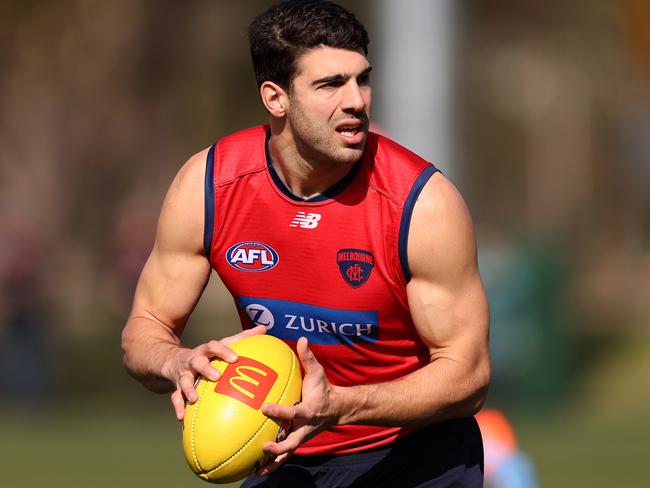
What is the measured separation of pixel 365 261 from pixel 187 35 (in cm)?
2430

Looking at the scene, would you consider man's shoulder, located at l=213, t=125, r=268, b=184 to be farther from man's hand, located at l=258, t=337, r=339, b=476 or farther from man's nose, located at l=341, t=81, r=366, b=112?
man's hand, located at l=258, t=337, r=339, b=476

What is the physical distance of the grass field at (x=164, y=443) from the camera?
40.0ft

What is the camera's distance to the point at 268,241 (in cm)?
605

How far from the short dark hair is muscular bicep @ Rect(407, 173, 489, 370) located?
0.75 m

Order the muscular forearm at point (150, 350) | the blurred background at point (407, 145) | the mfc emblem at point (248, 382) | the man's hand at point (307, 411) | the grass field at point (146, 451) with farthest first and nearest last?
1. the blurred background at point (407, 145)
2. the grass field at point (146, 451)
3. the muscular forearm at point (150, 350)
4. the mfc emblem at point (248, 382)
5. the man's hand at point (307, 411)

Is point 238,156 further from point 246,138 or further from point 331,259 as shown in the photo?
point 331,259

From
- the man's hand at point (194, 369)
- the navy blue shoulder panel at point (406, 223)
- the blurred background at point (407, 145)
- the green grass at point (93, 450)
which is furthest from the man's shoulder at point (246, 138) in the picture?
the blurred background at point (407, 145)

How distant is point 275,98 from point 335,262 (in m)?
0.81

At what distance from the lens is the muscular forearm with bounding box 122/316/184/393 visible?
229 inches

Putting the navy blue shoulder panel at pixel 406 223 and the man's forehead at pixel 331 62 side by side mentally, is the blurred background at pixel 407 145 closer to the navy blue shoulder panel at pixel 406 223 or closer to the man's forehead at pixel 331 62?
the navy blue shoulder panel at pixel 406 223

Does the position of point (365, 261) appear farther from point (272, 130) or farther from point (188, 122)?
point (188, 122)

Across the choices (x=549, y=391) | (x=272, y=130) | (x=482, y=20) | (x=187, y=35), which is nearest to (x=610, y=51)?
(x=482, y=20)

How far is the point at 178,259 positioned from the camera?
6.14m

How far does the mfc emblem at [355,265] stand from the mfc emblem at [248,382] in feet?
2.22
